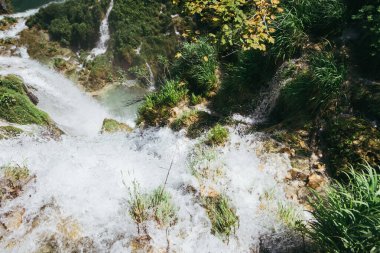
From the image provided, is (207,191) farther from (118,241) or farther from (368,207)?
(368,207)

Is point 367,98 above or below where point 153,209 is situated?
above

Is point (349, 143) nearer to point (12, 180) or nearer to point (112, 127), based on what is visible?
point (12, 180)

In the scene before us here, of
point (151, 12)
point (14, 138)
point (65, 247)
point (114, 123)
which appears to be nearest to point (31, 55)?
point (151, 12)

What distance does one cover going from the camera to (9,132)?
8109 mm

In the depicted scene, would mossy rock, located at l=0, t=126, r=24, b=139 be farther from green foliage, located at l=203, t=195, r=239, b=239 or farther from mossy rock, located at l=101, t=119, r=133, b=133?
green foliage, located at l=203, t=195, r=239, b=239

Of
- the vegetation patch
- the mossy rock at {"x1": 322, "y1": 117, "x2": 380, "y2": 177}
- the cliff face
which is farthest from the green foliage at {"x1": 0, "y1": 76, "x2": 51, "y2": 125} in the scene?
the cliff face

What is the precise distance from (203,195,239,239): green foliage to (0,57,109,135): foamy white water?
28.8ft

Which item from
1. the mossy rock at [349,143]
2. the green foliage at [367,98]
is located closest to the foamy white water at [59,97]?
the mossy rock at [349,143]

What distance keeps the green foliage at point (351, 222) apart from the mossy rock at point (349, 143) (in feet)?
4.75

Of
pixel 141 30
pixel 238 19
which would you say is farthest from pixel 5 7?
pixel 238 19

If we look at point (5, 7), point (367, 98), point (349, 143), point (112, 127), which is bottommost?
point (112, 127)

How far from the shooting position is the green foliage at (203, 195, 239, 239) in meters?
4.89

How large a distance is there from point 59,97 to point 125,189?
11426 millimetres

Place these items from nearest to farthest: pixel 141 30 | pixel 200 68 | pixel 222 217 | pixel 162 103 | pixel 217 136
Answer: pixel 222 217, pixel 217 136, pixel 200 68, pixel 162 103, pixel 141 30
